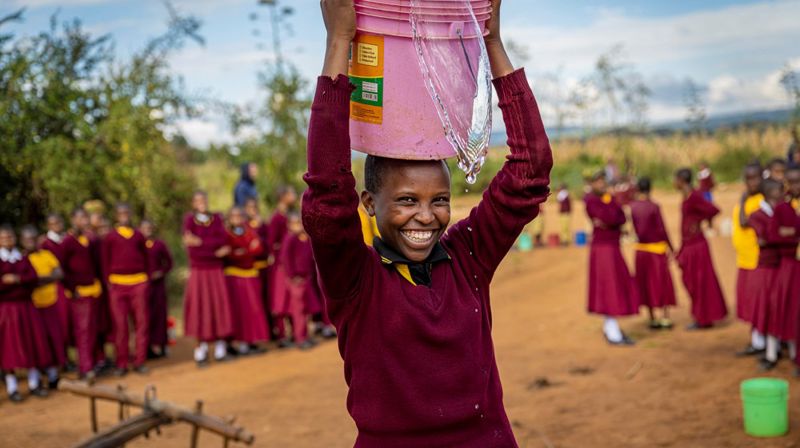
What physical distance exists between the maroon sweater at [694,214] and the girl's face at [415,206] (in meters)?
8.18

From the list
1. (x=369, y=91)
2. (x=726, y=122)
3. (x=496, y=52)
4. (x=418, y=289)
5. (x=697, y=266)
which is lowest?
(x=697, y=266)

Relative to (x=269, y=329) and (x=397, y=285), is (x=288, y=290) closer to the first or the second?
(x=269, y=329)

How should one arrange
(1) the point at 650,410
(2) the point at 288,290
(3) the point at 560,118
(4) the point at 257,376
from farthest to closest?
(3) the point at 560,118, (2) the point at 288,290, (4) the point at 257,376, (1) the point at 650,410

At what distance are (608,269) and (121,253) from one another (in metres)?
5.56

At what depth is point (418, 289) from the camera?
2.41 meters

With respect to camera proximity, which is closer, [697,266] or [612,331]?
[612,331]

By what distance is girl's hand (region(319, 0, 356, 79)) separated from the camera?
7.19 feet

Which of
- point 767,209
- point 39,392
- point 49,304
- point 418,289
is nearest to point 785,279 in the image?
point 767,209

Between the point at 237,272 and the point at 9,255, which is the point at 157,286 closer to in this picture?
the point at 237,272

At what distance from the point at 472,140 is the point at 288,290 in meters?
8.88

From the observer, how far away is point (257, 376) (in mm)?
9641

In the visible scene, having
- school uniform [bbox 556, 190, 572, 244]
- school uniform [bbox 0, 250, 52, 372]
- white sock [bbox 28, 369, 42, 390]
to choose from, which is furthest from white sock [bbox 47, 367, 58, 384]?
school uniform [bbox 556, 190, 572, 244]

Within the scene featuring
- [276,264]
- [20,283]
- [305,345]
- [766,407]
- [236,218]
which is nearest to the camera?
[766,407]

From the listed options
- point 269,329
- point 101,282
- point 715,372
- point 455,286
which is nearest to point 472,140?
point 455,286
